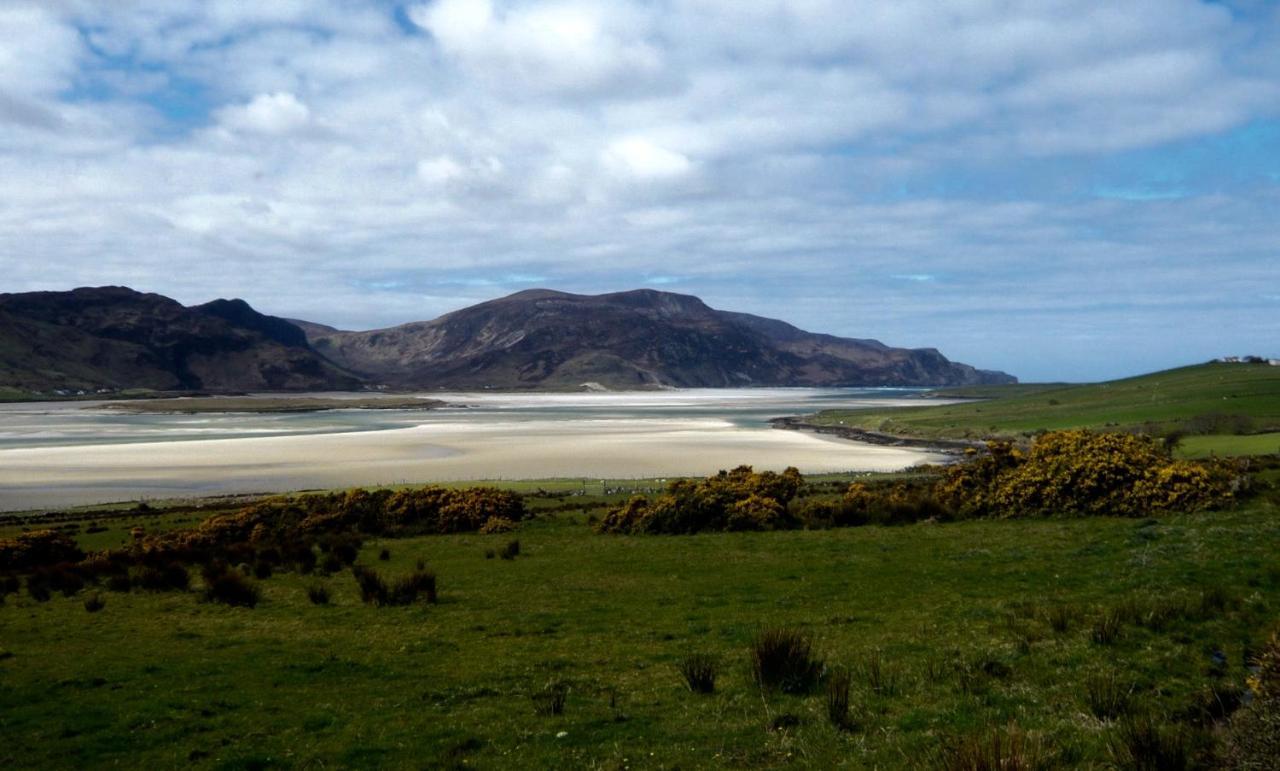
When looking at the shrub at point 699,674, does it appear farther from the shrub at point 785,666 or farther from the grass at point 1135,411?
the grass at point 1135,411

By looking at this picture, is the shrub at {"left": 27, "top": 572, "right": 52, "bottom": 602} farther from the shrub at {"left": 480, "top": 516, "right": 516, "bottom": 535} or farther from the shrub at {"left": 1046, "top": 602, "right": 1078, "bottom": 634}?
the shrub at {"left": 1046, "top": 602, "right": 1078, "bottom": 634}

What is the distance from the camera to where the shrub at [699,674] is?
9.65 m

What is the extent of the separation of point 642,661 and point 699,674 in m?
1.83

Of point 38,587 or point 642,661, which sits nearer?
point 642,661

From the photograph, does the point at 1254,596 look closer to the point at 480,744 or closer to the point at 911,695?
the point at 911,695

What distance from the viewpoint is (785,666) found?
9531 millimetres

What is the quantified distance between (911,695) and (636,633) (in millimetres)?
5531

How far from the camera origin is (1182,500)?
969 inches

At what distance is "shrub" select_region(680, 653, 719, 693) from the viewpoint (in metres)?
9.65

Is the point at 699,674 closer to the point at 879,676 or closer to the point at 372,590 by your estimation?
the point at 879,676

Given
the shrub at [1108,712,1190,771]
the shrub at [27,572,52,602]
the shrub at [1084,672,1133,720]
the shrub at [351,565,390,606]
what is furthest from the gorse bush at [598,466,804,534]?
the shrub at [1108,712,1190,771]

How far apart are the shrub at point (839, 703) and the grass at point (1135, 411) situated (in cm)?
5009

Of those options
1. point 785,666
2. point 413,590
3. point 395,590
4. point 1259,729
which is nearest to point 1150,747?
point 1259,729

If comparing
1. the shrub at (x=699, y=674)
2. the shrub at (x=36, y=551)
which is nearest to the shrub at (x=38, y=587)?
the shrub at (x=36, y=551)
